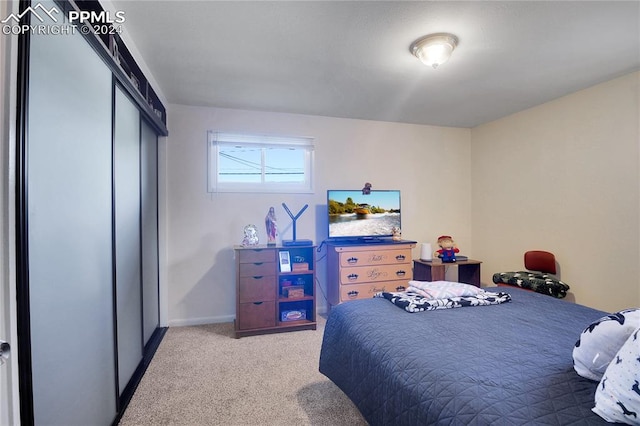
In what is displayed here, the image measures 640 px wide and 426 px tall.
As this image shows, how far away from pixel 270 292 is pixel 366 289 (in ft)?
3.54

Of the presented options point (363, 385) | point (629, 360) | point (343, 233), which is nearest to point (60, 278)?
point (363, 385)

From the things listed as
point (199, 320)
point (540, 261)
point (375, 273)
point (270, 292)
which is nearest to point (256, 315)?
point (270, 292)

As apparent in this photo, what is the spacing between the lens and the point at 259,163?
11.7ft

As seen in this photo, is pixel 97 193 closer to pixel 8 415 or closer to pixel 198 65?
pixel 8 415

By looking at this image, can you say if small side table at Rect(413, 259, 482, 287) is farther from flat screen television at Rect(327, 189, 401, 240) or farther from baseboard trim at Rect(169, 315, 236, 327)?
baseboard trim at Rect(169, 315, 236, 327)

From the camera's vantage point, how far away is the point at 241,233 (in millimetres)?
3424

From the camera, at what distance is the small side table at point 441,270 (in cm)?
355

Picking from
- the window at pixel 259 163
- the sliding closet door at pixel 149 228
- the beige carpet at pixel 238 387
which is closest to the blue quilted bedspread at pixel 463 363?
the beige carpet at pixel 238 387

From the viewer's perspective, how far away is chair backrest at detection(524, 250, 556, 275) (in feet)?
10.3

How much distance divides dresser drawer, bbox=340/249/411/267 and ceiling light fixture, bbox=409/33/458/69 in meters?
1.98

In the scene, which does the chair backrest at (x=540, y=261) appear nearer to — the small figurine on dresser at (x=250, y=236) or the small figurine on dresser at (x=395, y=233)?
the small figurine on dresser at (x=395, y=233)

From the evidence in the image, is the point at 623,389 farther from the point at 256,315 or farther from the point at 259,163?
the point at 259,163

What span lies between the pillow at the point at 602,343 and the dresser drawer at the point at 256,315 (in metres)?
2.48

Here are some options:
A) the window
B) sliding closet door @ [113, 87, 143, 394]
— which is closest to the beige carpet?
sliding closet door @ [113, 87, 143, 394]
